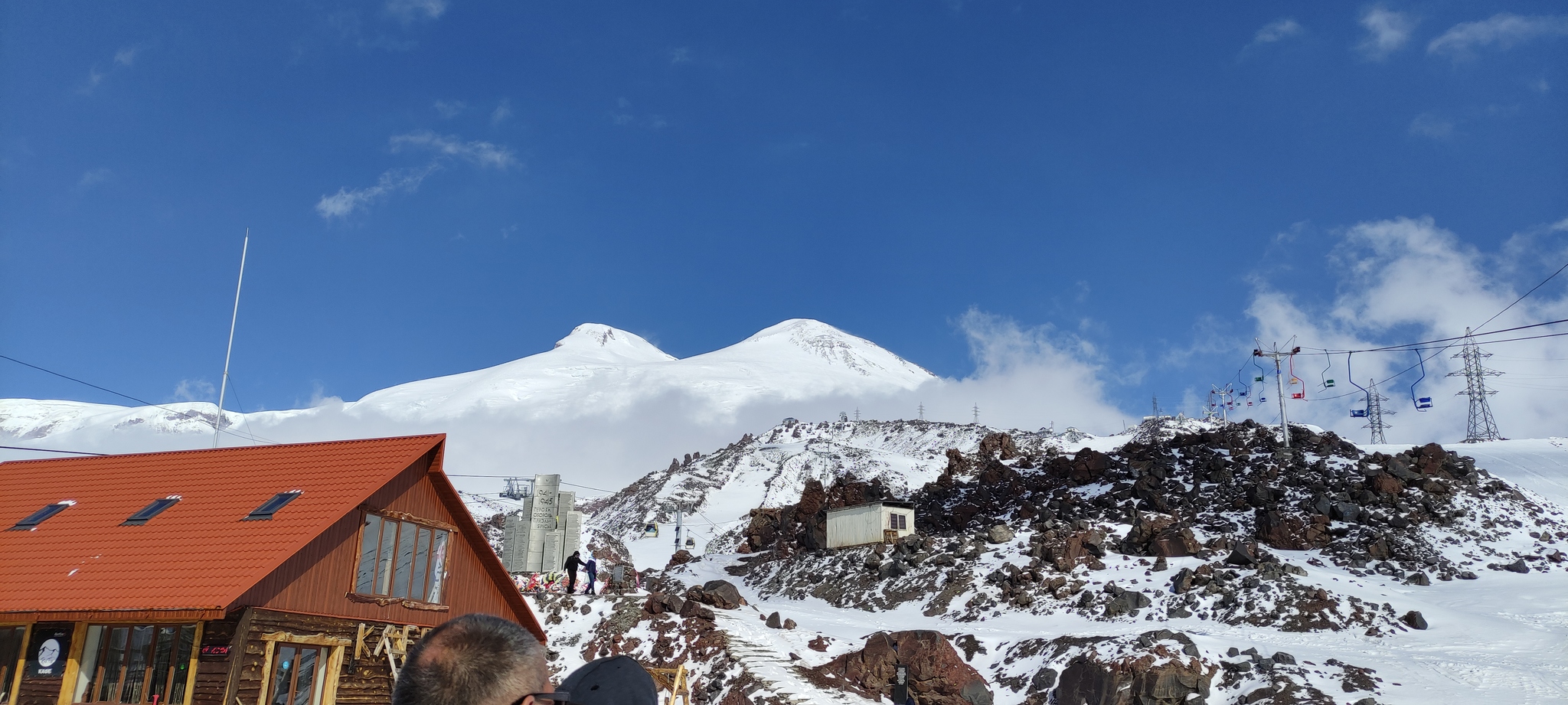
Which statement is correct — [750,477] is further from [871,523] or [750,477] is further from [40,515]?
[40,515]

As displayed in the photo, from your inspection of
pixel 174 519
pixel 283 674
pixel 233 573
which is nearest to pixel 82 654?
pixel 233 573

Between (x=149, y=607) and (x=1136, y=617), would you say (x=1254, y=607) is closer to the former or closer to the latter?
(x=1136, y=617)

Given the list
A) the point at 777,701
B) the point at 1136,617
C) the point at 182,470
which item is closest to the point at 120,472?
the point at 182,470

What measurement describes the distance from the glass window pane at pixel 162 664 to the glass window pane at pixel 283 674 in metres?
1.85

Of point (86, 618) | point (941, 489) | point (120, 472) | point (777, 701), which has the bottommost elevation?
point (777, 701)

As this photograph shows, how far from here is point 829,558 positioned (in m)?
57.2

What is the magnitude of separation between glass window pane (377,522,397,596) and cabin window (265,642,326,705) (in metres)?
2.23

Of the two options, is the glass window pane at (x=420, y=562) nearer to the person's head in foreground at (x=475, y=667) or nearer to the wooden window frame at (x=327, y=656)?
the wooden window frame at (x=327, y=656)

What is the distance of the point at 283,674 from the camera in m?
20.4

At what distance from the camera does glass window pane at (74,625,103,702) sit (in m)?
19.5

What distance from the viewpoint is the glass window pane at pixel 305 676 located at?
20875mm

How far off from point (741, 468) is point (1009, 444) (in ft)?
163

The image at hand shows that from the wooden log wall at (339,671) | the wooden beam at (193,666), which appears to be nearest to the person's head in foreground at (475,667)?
the wooden log wall at (339,671)

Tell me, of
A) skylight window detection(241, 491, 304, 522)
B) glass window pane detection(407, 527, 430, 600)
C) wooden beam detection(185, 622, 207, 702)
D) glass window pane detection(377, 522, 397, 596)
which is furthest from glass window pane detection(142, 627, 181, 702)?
glass window pane detection(407, 527, 430, 600)
